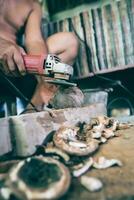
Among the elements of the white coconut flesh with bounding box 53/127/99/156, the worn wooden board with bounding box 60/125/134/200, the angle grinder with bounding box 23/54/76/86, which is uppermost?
the angle grinder with bounding box 23/54/76/86

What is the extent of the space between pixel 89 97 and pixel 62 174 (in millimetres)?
2211

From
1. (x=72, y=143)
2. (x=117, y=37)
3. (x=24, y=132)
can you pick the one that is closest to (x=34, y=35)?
(x=117, y=37)

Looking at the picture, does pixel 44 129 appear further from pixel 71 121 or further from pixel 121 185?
pixel 121 185

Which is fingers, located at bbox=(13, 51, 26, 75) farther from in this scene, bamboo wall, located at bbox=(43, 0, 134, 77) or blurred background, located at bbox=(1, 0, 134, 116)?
bamboo wall, located at bbox=(43, 0, 134, 77)

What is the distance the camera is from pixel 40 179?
1653 millimetres

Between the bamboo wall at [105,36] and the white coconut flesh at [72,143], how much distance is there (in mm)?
2414

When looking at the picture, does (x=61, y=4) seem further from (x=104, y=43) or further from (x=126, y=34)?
(x=126, y=34)

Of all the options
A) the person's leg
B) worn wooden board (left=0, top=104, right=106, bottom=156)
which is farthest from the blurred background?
worn wooden board (left=0, top=104, right=106, bottom=156)

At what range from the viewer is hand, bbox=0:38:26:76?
2.72m

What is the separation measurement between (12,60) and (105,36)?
2.39 m

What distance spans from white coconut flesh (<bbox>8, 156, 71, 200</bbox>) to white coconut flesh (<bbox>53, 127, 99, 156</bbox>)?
0.37 m

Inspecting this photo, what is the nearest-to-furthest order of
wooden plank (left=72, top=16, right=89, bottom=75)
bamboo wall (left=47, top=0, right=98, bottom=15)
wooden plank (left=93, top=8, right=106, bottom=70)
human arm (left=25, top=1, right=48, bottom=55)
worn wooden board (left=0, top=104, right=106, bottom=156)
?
worn wooden board (left=0, top=104, right=106, bottom=156)
human arm (left=25, top=1, right=48, bottom=55)
wooden plank (left=93, top=8, right=106, bottom=70)
wooden plank (left=72, top=16, right=89, bottom=75)
bamboo wall (left=47, top=0, right=98, bottom=15)

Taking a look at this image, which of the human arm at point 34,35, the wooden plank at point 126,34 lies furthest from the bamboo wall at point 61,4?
the human arm at point 34,35

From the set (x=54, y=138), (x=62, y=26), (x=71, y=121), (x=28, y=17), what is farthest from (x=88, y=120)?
(x=62, y=26)
